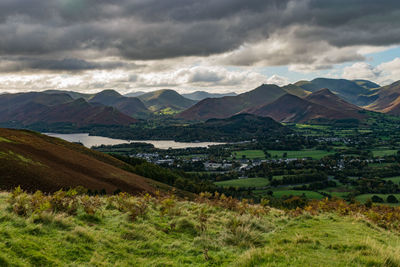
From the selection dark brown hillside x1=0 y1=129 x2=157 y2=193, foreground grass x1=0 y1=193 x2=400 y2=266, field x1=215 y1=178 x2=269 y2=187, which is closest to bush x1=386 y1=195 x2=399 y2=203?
field x1=215 y1=178 x2=269 y2=187

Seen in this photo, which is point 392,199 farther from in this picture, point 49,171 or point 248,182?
point 49,171

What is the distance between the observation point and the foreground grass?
36.0 ft

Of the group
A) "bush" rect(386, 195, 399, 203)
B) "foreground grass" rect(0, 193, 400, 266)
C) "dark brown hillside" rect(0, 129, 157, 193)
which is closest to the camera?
"foreground grass" rect(0, 193, 400, 266)

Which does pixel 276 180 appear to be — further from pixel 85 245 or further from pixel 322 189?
pixel 85 245

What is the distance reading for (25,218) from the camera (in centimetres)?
1378

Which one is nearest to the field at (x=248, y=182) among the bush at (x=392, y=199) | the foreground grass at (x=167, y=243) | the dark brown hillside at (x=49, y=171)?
the bush at (x=392, y=199)

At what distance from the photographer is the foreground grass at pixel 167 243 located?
36.0 ft

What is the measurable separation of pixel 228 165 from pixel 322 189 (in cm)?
7486

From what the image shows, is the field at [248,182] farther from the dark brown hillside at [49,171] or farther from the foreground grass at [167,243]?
the foreground grass at [167,243]

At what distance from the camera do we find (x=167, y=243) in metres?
14.1

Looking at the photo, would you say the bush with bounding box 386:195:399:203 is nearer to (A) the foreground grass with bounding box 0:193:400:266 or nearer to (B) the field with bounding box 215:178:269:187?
(B) the field with bounding box 215:178:269:187

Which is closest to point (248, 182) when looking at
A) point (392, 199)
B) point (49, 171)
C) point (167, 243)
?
point (392, 199)

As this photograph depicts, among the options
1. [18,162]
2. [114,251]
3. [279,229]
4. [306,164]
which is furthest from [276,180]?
[114,251]

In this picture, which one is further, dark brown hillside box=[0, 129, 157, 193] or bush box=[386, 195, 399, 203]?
bush box=[386, 195, 399, 203]
